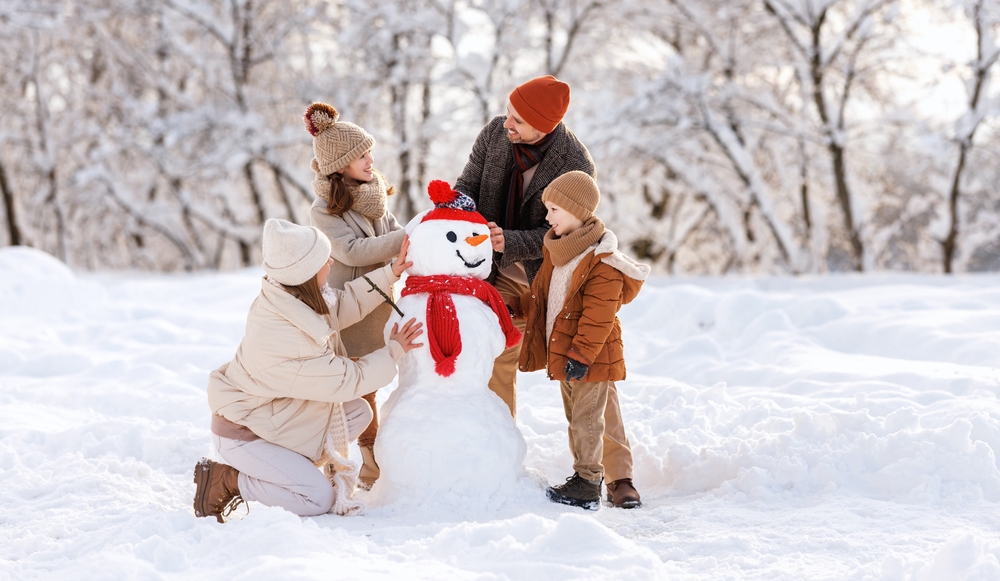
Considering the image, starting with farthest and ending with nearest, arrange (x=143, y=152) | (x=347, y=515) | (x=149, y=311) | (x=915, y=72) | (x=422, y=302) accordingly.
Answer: (x=143, y=152) < (x=915, y=72) < (x=149, y=311) < (x=422, y=302) < (x=347, y=515)

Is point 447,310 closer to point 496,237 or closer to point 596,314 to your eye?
point 496,237

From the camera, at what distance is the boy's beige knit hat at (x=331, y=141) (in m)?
3.41

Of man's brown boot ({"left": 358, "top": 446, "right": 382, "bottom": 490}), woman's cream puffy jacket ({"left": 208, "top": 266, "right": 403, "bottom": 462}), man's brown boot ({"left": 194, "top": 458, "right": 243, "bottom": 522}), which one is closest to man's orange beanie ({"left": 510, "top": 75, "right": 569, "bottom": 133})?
woman's cream puffy jacket ({"left": 208, "top": 266, "right": 403, "bottom": 462})

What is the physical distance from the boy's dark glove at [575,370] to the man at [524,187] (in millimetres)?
344

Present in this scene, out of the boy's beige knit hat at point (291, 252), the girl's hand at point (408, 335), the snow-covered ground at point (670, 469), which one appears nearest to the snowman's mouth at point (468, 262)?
the girl's hand at point (408, 335)

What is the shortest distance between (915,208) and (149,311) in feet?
39.9

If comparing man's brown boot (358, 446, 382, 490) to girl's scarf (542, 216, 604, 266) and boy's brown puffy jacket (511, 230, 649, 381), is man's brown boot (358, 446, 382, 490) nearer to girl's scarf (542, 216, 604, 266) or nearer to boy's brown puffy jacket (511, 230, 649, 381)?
boy's brown puffy jacket (511, 230, 649, 381)

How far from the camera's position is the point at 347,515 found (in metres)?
3.09

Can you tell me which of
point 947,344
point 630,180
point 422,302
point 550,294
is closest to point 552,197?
point 550,294

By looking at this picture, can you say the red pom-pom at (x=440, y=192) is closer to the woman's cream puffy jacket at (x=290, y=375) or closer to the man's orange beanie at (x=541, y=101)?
the man's orange beanie at (x=541, y=101)

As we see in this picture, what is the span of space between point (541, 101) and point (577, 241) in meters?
0.68

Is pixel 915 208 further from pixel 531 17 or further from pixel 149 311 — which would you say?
pixel 149 311

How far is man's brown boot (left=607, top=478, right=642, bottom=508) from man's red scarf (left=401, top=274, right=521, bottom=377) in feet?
2.57

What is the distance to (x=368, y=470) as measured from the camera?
12.1 feet
